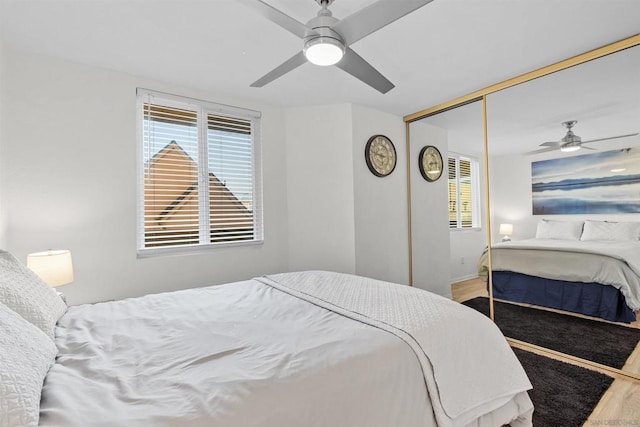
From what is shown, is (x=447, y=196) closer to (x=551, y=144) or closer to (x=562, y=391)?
(x=551, y=144)

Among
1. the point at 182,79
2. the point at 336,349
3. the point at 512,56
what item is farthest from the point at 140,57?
the point at 512,56

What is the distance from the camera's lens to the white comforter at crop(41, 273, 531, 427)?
837 mm

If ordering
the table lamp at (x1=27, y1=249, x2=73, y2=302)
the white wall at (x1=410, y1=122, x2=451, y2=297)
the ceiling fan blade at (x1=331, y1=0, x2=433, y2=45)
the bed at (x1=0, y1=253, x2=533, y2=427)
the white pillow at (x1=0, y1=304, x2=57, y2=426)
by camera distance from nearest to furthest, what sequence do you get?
1. the white pillow at (x1=0, y1=304, x2=57, y2=426)
2. the bed at (x1=0, y1=253, x2=533, y2=427)
3. the ceiling fan blade at (x1=331, y1=0, x2=433, y2=45)
4. the table lamp at (x1=27, y1=249, x2=73, y2=302)
5. the white wall at (x1=410, y1=122, x2=451, y2=297)

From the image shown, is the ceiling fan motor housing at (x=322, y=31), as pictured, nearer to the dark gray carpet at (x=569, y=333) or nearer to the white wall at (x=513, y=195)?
the white wall at (x=513, y=195)

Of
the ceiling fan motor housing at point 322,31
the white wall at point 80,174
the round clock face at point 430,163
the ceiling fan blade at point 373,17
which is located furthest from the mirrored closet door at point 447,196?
the white wall at point 80,174

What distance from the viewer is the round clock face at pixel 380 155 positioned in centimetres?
346

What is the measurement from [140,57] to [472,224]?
10.8 ft

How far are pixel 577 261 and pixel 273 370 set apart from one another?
271cm

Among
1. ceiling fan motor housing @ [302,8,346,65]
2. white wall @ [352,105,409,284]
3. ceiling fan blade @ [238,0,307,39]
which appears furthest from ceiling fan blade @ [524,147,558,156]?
ceiling fan blade @ [238,0,307,39]

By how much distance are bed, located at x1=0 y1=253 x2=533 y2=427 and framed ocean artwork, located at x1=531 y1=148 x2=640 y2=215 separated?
168cm

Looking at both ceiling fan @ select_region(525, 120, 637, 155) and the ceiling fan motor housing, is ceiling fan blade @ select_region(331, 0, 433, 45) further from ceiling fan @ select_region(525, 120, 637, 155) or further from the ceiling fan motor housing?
ceiling fan @ select_region(525, 120, 637, 155)

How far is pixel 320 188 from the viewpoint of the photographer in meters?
3.42

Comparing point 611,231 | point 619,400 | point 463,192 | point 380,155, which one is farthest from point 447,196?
point 619,400

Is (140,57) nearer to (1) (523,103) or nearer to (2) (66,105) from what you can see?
(2) (66,105)
